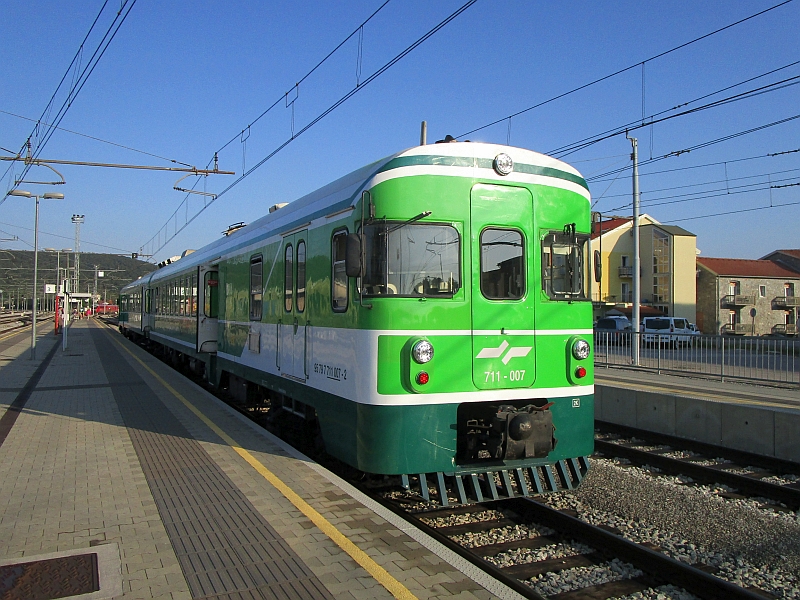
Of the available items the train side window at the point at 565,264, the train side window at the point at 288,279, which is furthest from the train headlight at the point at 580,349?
the train side window at the point at 288,279

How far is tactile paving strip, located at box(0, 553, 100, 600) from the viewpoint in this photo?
423cm

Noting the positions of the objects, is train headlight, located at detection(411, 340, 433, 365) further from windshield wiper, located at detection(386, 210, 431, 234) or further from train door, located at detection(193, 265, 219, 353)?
train door, located at detection(193, 265, 219, 353)

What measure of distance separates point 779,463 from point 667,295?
154 ft

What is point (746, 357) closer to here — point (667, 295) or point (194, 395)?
point (194, 395)

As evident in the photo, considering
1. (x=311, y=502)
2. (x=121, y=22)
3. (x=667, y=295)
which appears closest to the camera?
(x=311, y=502)

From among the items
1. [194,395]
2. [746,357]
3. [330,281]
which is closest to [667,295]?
[746,357]

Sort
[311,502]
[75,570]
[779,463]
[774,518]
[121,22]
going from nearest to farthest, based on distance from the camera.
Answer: [75,570], [311,502], [774,518], [779,463], [121,22]

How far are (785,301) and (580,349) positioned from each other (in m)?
58.8

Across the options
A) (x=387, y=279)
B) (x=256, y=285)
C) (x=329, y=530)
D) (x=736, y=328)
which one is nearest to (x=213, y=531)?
(x=329, y=530)

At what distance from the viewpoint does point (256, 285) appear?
10.1 m

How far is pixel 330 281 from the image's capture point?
7074mm

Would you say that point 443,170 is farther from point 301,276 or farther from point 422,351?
point 301,276

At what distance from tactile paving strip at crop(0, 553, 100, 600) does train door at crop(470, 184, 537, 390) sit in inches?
138

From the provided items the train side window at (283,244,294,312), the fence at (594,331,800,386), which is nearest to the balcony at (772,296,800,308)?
the fence at (594,331,800,386)
